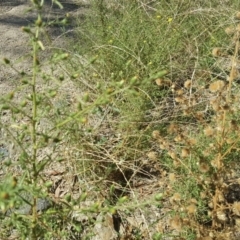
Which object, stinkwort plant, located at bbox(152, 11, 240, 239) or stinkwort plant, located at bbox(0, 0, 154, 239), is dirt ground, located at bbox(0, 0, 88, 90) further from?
stinkwort plant, located at bbox(152, 11, 240, 239)

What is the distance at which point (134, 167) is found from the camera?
229 centimetres

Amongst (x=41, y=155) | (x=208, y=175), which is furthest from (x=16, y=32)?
(x=208, y=175)

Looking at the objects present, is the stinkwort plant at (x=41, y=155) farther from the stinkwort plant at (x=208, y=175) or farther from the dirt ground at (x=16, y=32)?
the stinkwort plant at (x=208, y=175)

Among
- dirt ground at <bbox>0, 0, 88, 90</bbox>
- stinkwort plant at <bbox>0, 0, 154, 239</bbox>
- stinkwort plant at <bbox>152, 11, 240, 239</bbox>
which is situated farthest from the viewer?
dirt ground at <bbox>0, 0, 88, 90</bbox>

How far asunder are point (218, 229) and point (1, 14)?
9.78 ft

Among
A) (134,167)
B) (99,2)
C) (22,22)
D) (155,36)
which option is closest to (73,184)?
(134,167)

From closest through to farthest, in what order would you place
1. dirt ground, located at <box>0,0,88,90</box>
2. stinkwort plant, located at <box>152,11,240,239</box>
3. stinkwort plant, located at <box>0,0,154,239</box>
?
1. stinkwort plant, located at <box>0,0,154,239</box>
2. stinkwort plant, located at <box>152,11,240,239</box>
3. dirt ground, located at <box>0,0,88,90</box>

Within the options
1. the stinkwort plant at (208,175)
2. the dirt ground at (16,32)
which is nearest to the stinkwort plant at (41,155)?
the dirt ground at (16,32)

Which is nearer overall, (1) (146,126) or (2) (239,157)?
(2) (239,157)

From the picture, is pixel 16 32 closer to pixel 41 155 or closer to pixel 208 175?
pixel 41 155

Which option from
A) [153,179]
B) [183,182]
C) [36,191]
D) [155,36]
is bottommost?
[153,179]

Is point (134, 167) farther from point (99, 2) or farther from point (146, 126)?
point (99, 2)

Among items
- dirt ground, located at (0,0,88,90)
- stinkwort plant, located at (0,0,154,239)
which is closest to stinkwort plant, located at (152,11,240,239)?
stinkwort plant, located at (0,0,154,239)

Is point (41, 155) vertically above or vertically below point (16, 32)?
below
